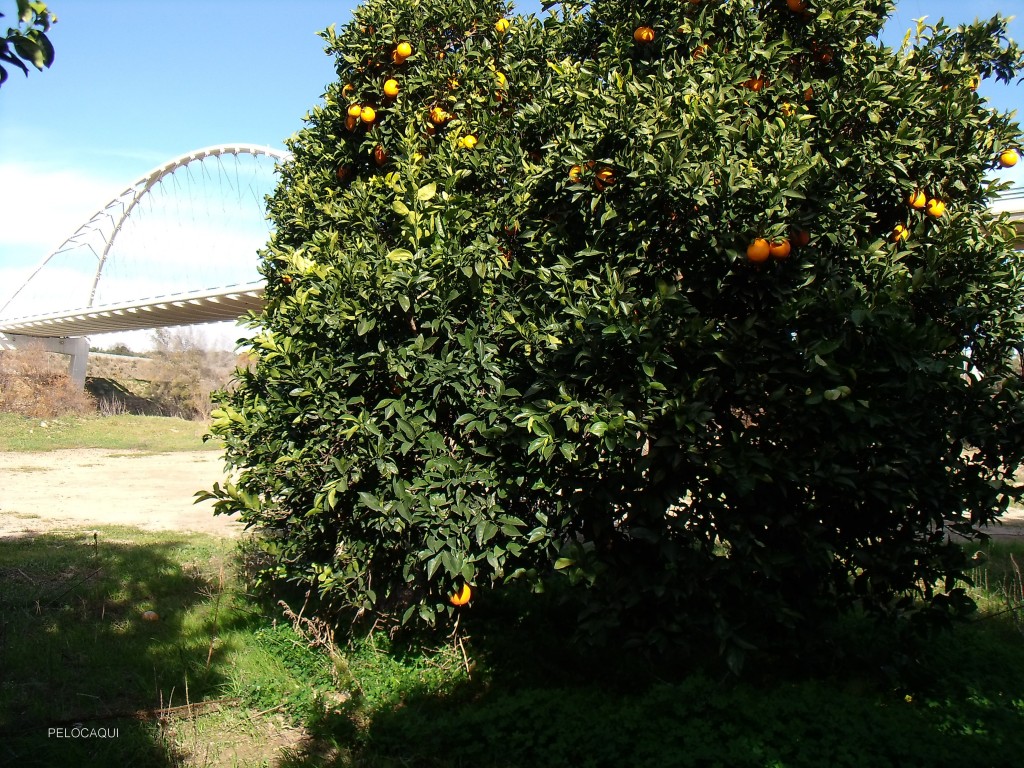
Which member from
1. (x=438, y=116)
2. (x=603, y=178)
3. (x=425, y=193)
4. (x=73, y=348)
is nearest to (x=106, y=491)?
(x=438, y=116)

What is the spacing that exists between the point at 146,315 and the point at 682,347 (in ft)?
94.2

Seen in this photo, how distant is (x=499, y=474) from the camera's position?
376 cm

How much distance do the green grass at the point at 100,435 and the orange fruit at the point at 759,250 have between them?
52.2 feet

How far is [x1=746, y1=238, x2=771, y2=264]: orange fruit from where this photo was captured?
10.6 ft

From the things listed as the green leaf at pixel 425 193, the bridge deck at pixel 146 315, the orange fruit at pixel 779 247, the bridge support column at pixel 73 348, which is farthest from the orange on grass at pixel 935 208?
the bridge support column at pixel 73 348

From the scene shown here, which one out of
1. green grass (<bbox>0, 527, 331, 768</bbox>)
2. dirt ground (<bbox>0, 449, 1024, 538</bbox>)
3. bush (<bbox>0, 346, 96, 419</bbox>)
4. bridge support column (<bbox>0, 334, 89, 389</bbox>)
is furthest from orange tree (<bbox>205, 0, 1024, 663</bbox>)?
bridge support column (<bbox>0, 334, 89, 389</bbox>)

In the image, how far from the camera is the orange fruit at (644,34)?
13.5ft

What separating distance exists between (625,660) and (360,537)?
5.24 ft

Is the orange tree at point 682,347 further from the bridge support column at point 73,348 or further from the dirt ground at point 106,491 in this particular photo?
the bridge support column at point 73,348

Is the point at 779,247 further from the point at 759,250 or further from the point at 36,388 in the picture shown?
the point at 36,388

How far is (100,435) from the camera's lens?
63.9 ft

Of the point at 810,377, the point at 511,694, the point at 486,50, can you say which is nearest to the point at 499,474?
the point at 511,694

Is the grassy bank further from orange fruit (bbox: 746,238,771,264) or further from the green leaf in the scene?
the green leaf

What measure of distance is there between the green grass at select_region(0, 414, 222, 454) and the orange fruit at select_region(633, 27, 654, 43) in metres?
15.2
